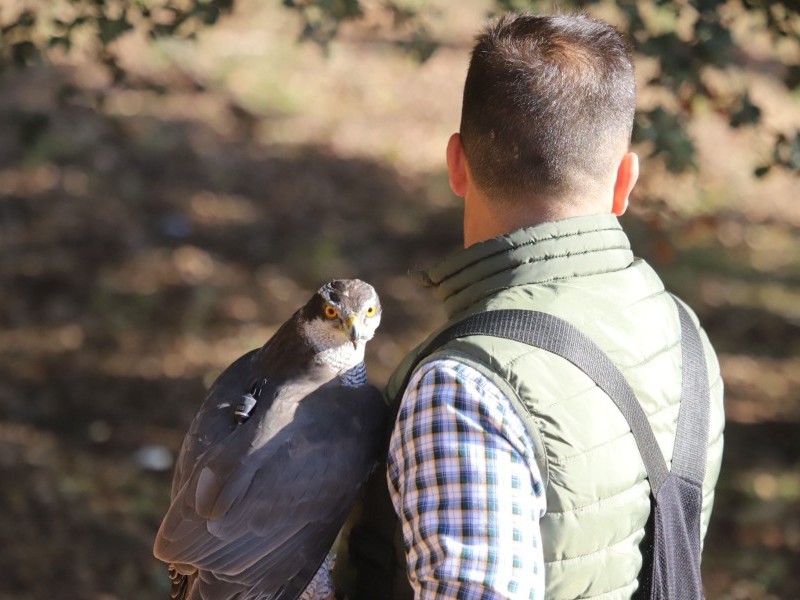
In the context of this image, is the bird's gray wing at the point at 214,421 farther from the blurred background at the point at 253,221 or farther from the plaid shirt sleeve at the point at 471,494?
the blurred background at the point at 253,221

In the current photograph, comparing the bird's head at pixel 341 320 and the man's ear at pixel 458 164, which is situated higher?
the man's ear at pixel 458 164

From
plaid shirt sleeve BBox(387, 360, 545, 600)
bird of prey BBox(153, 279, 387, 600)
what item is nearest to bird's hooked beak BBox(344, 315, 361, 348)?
bird of prey BBox(153, 279, 387, 600)

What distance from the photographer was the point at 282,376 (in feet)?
8.86

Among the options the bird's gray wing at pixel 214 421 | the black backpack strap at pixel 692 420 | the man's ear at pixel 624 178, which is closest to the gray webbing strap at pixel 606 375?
the black backpack strap at pixel 692 420

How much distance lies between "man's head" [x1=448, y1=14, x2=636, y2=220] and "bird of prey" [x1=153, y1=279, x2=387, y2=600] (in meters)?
0.76

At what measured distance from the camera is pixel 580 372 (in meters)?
1.85

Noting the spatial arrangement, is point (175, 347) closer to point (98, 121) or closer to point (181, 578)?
point (98, 121)

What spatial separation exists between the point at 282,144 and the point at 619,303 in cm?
679

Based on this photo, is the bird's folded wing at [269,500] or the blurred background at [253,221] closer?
the bird's folded wing at [269,500]

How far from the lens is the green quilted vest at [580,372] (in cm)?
180

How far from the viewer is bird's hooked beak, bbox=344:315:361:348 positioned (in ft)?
9.21

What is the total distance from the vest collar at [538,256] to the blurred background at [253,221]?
1700mm

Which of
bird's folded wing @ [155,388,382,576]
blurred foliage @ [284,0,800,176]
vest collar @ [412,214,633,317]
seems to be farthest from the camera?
blurred foliage @ [284,0,800,176]

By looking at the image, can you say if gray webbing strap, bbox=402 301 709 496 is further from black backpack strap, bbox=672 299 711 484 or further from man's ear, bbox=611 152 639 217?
man's ear, bbox=611 152 639 217
